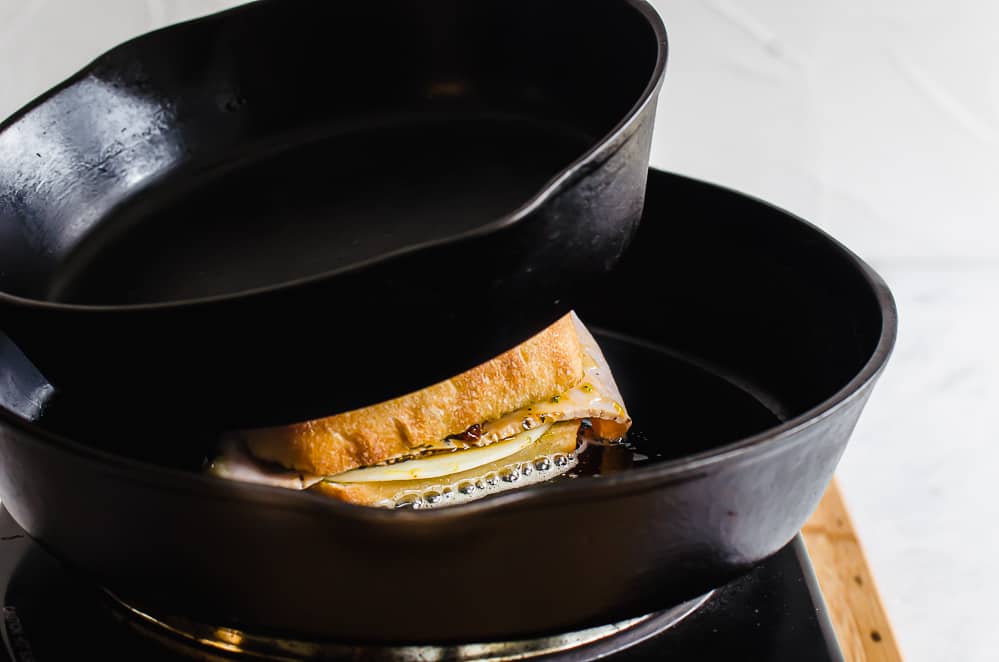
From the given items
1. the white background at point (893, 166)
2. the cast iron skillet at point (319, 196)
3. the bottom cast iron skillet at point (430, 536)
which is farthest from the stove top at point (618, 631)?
the white background at point (893, 166)

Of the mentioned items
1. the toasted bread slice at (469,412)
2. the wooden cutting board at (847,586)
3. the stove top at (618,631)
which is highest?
the toasted bread slice at (469,412)

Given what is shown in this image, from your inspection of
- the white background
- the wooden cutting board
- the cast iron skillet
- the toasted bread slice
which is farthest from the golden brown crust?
the white background

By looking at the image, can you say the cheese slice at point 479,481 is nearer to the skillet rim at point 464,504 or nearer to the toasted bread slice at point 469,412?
the toasted bread slice at point 469,412

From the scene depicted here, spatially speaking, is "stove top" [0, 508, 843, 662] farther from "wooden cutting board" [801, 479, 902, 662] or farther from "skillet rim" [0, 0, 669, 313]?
"skillet rim" [0, 0, 669, 313]

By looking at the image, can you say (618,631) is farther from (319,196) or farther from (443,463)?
(319,196)

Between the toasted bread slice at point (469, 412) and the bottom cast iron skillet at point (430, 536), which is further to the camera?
the toasted bread slice at point (469, 412)

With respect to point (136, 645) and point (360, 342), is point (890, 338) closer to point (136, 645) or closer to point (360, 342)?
point (360, 342)

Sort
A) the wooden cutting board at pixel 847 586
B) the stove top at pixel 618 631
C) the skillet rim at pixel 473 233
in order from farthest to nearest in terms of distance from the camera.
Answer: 1. the wooden cutting board at pixel 847 586
2. the stove top at pixel 618 631
3. the skillet rim at pixel 473 233

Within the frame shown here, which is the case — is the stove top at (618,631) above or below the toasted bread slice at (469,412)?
below
